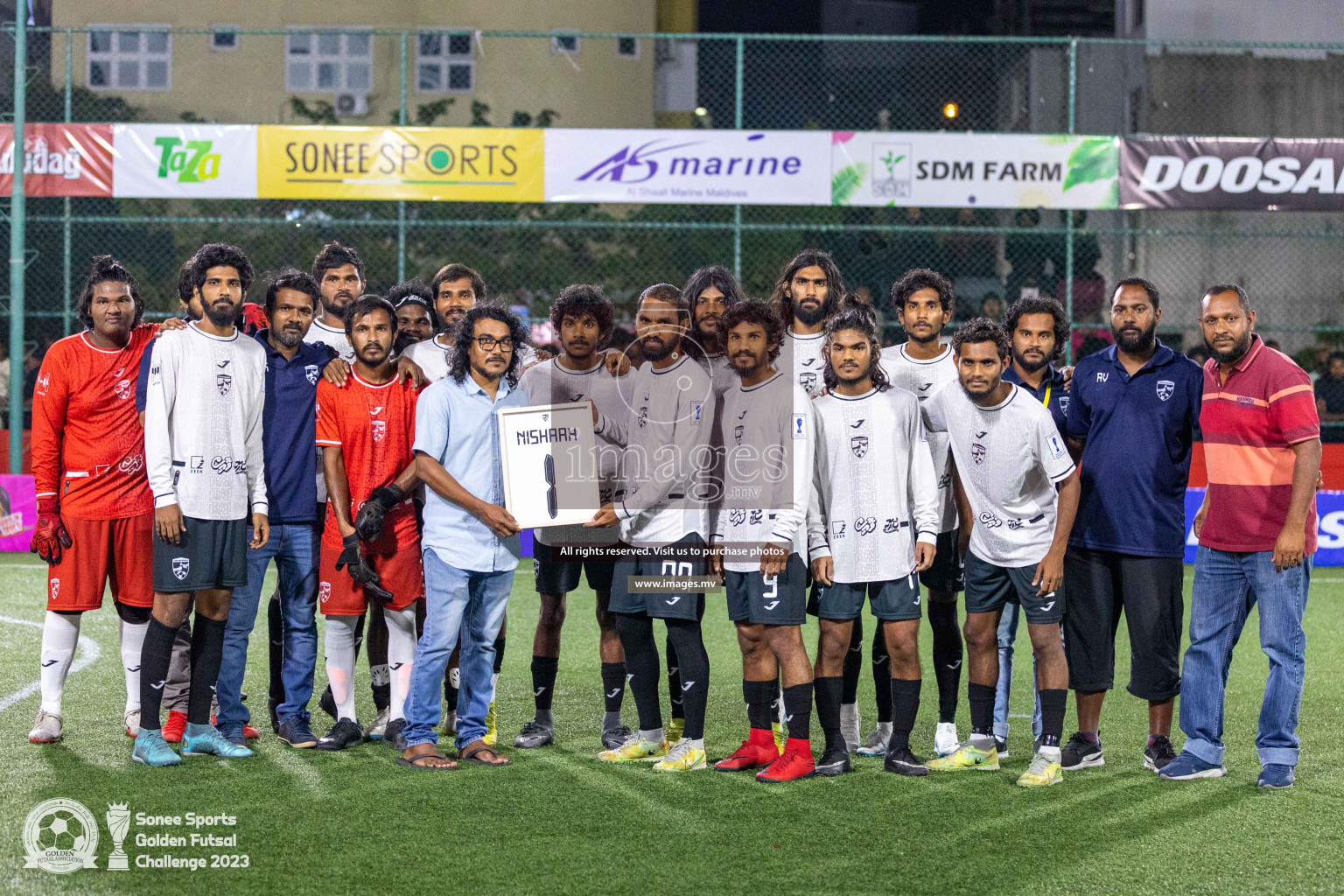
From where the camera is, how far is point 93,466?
594cm

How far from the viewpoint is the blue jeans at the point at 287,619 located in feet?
19.5

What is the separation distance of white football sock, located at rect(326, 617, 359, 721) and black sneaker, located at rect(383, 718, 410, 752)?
20 cm

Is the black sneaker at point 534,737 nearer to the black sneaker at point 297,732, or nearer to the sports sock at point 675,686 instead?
the sports sock at point 675,686

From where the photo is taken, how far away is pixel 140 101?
20984mm

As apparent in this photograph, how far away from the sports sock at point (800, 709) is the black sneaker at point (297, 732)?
86.2 inches

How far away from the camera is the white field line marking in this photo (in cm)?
681

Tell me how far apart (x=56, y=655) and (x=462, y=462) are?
2198 mm

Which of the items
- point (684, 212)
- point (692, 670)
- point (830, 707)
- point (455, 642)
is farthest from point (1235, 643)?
point (684, 212)

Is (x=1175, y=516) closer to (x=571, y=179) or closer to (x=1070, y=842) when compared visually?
(x=1070, y=842)

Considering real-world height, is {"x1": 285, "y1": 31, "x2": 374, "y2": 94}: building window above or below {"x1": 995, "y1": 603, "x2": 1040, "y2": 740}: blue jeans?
above

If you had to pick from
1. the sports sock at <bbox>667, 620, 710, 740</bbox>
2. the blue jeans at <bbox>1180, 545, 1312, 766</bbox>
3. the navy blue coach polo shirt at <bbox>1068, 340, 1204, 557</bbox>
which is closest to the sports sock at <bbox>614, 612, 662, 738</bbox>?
the sports sock at <bbox>667, 620, 710, 740</bbox>

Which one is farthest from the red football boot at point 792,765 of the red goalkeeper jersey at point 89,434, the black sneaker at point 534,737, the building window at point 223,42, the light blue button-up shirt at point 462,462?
the building window at point 223,42

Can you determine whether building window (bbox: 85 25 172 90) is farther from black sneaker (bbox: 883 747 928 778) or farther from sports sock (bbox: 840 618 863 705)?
black sneaker (bbox: 883 747 928 778)

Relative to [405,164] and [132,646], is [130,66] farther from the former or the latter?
[132,646]
